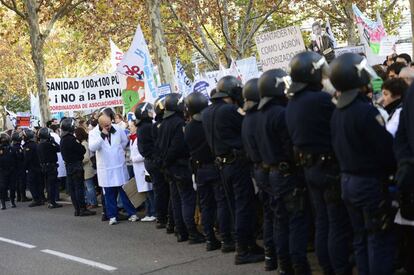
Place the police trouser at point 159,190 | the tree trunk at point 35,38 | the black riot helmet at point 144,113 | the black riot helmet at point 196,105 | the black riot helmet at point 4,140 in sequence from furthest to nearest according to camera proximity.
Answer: the tree trunk at point 35,38 → the black riot helmet at point 4,140 → the black riot helmet at point 144,113 → the police trouser at point 159,190 → the black riot helmet at point 196,105

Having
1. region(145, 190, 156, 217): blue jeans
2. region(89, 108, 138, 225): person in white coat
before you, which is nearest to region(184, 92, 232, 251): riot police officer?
region(145, 190, 156, 217): blue jeans

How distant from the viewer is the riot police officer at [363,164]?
16.8 ft

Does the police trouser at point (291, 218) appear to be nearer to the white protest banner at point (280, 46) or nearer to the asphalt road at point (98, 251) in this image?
the asphalt road at point (98, 251)

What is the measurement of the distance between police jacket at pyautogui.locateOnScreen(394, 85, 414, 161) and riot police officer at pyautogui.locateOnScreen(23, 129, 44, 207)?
1159cm

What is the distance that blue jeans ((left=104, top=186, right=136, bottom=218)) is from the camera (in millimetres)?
11375

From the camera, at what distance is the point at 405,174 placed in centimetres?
475

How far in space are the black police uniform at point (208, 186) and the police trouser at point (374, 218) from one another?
280 cm

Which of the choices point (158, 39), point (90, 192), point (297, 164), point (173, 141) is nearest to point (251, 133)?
point (297, 164)

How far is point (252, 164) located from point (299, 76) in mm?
1709

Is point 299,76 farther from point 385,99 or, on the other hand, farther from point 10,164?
point 10,164

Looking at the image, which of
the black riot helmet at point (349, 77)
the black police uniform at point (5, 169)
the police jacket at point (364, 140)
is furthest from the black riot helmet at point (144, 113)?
the black police uniform at point (5, 169)

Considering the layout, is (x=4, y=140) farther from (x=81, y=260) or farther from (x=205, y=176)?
(x=205, y=176)

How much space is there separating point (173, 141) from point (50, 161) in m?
6.12

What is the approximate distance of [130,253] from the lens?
28.8 ft
